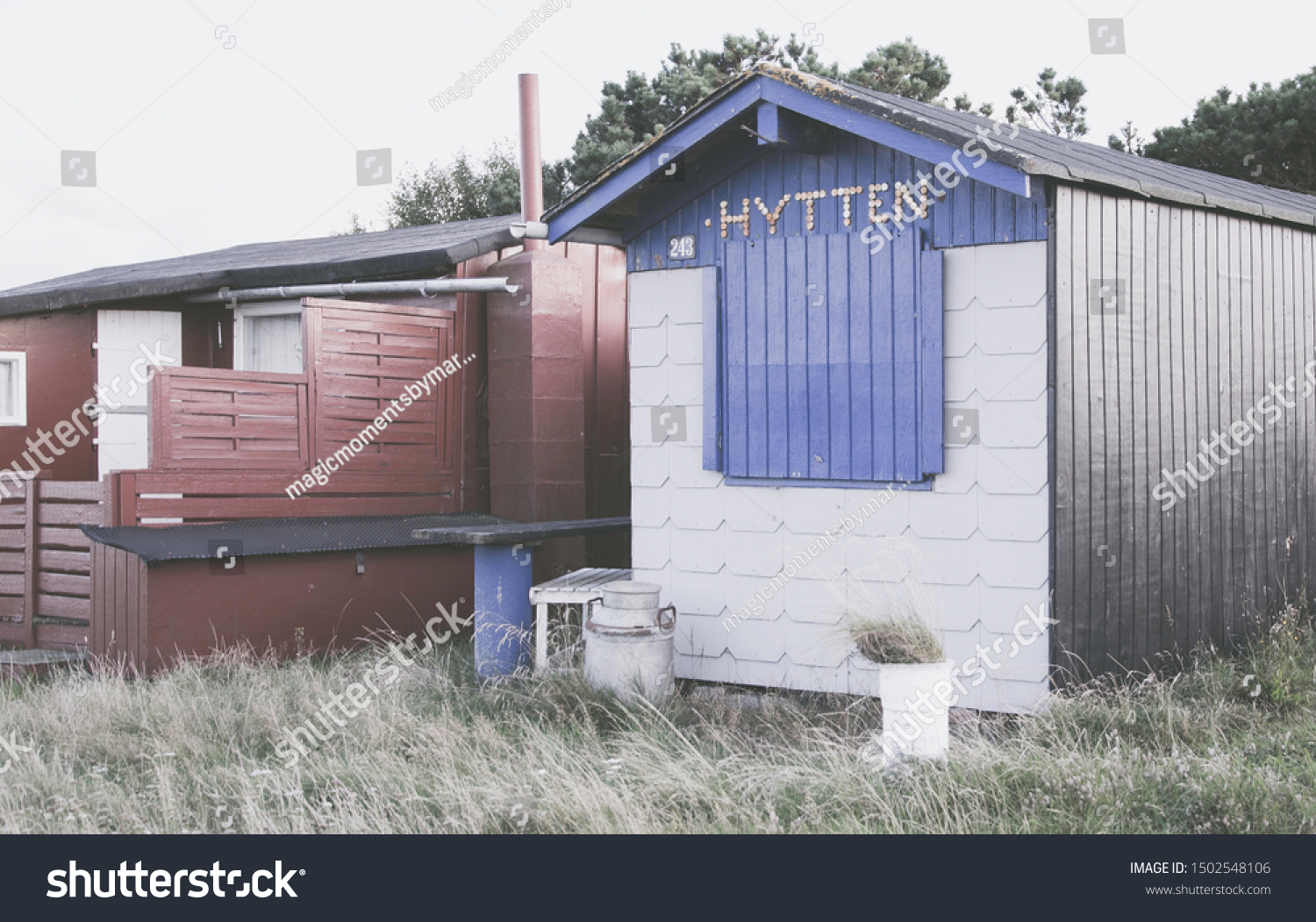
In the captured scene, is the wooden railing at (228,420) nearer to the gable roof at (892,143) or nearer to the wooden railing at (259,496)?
the wooden railing at (259,496)

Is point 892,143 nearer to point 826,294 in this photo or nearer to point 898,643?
point 826,294

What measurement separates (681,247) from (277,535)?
3923 millimetres

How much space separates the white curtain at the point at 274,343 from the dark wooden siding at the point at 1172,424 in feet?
24.5

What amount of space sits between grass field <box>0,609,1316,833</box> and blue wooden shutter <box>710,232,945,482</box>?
1403 mm

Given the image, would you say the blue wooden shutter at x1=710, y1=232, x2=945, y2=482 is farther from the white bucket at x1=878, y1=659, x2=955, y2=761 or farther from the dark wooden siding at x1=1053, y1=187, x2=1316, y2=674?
the white bucket at x1=878, y1=659, x2=955, y2=761

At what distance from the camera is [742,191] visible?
24.4ft

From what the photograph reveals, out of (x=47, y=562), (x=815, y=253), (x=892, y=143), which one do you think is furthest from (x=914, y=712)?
(x=47, y=562)

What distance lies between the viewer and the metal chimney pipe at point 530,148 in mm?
11422

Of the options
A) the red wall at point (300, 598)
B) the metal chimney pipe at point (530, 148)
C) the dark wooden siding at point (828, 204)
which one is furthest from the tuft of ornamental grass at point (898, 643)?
the metal chimney pipe at point (530, 148)

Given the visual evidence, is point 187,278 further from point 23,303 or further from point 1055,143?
point 1055,143

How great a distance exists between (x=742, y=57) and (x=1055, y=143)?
21.7 meters

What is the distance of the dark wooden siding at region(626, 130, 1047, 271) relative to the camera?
257 inches

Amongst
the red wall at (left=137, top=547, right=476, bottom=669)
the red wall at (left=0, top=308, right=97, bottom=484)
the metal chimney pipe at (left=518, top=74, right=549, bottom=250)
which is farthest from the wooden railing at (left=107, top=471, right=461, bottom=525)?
the red wall at (left=0, top=308, right=97, bottom=484)

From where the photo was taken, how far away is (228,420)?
9359 millimetres
